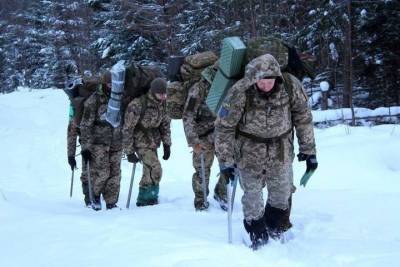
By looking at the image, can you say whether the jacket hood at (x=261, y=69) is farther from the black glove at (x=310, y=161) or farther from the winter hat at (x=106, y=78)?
the winter hat at (x=106, y=78)

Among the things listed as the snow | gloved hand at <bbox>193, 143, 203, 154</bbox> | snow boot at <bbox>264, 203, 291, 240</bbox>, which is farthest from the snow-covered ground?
the snow

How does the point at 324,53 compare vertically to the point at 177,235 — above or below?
below

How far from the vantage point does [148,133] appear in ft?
25.6

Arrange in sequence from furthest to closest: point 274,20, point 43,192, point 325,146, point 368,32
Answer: point 274,20
point 368,32
point 325,146
point 43,192

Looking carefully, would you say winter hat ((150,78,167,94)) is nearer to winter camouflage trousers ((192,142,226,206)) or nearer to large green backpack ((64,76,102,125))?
winter camouflage trousers ((192,142,226,206))

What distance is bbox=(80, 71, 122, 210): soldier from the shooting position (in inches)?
319

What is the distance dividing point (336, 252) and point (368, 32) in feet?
58.3

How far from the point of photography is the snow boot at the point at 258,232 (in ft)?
16.0

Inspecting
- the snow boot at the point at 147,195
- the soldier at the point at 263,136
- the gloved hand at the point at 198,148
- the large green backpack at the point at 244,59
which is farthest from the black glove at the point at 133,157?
the soldier at the point at 263,136

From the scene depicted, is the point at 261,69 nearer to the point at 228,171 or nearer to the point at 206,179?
the point at 228,171

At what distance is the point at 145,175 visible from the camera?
314 inches

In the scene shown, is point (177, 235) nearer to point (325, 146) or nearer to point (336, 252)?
point (336, 252)

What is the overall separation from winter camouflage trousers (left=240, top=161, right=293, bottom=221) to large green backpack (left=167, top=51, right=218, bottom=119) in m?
2.41

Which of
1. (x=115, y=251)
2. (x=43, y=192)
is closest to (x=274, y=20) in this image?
(x=43, y=192)
